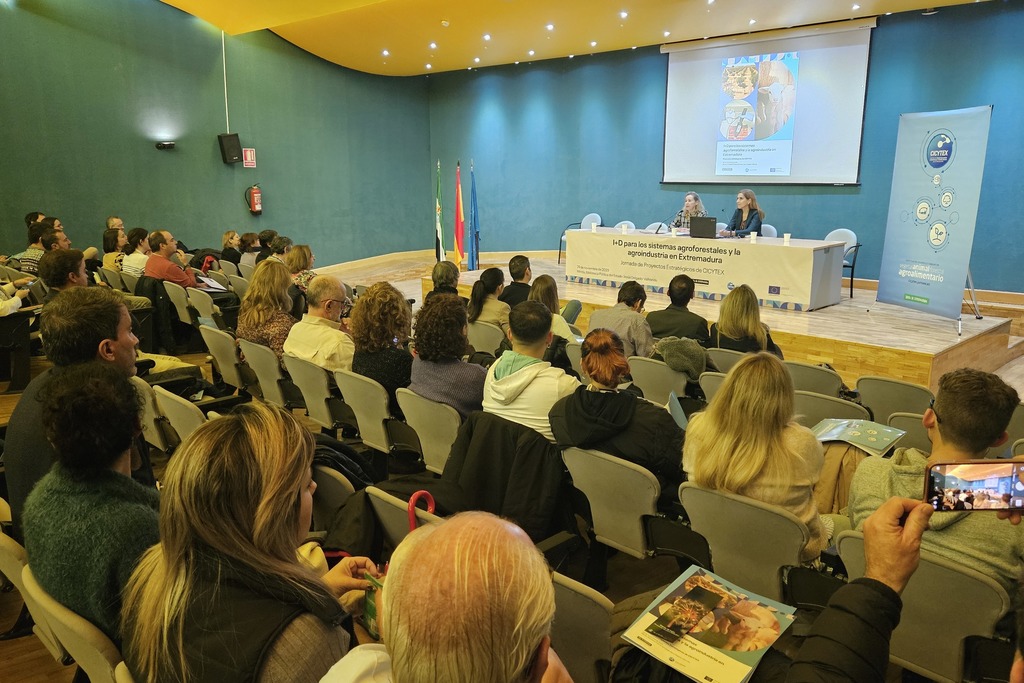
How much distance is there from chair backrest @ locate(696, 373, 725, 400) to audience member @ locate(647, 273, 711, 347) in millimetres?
1147

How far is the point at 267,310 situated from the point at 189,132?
8065 mm

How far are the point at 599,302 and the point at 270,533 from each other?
730cm

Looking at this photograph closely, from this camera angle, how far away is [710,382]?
3.80 m

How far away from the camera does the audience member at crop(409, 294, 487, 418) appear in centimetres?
328

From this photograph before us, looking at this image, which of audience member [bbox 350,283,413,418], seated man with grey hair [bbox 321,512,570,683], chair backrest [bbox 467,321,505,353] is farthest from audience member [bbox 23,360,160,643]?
chair backrest [bbox 467,321,505,353]

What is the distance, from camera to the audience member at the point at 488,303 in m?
5.48

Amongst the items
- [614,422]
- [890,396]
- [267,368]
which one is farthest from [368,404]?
[890,396]

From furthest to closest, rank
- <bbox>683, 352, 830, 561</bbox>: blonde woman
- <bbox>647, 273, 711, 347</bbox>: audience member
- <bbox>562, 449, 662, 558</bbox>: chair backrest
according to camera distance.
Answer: <bbox>647, 273, 711, 347</bbox>: audience member < <bbox>562, 449, 662, 558</bbox>: chair backrest < <bbox>683, 352, 830, 561</bbox>: blonde woman

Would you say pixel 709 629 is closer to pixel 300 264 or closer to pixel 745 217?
pixel 300 264

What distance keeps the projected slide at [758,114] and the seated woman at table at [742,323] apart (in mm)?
7207

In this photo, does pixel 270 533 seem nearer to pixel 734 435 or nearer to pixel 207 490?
pixel 207 490

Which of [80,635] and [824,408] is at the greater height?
[80,635]

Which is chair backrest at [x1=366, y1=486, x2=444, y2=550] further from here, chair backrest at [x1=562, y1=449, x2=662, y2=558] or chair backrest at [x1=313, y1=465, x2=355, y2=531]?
chair backrest at [x1=562, y1=449, x2=662, y2=558]

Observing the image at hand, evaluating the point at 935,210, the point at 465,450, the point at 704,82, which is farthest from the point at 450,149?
the point at 465,450
